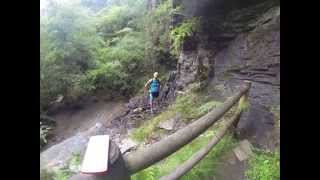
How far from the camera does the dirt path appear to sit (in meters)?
2.05

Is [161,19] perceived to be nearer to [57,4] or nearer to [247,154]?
[57,4]

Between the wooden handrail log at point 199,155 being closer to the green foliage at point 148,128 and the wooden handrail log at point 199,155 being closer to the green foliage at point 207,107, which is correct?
the green foliage at point 207,107

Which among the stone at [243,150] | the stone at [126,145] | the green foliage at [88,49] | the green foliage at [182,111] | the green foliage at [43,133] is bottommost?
the stone at [243,150]

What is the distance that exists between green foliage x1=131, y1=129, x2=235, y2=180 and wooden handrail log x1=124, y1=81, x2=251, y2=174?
0.09 ft

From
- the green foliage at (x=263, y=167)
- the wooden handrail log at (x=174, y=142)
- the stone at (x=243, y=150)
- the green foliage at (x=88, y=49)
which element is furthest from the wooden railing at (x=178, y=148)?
the green foliage at (x=88, y=49)

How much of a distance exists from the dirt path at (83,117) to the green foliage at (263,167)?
0.79m

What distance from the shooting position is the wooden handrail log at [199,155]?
7.12 feet

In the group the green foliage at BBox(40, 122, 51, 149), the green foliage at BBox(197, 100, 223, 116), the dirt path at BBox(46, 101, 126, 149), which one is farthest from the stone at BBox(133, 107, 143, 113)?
the green foliage at BBox(40, 122, 51, 149)

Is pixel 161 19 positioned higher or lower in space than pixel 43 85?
higher

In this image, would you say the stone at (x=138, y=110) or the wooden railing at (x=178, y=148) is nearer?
the wooden railing at (x=178, y=148)

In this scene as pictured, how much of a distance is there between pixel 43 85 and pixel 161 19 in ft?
2.36

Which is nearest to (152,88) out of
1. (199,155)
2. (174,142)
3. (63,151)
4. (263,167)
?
(174,142)
